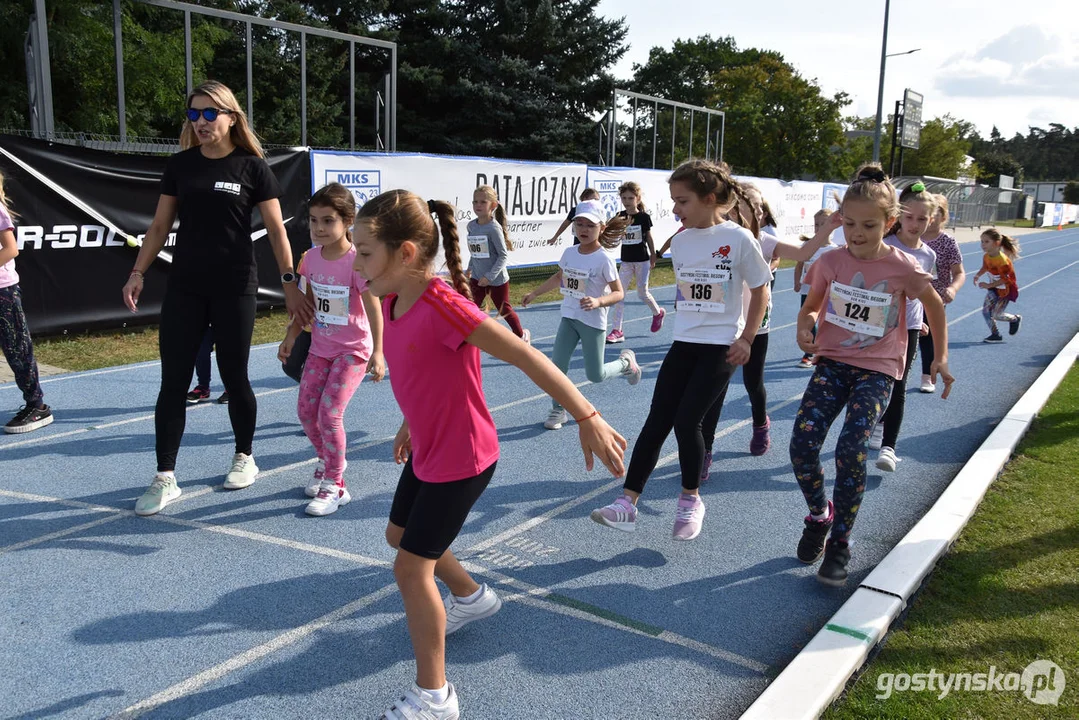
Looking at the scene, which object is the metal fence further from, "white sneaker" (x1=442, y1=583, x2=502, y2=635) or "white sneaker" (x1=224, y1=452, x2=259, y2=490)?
"white sneaker" (x1=442, y1=583, x2=502, y2=635)

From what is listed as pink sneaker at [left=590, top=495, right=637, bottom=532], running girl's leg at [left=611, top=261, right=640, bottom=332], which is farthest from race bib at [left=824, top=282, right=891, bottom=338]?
running girl's leg at [left=611, top=261, right=640, bottom=332]

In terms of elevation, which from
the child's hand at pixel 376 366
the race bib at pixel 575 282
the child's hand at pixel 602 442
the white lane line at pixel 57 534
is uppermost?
the race bib at pixel 575 282

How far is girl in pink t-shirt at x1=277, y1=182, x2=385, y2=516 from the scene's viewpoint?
15.3 feet

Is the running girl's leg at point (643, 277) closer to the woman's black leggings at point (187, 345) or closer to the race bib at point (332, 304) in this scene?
the race bib at point (332, 304)

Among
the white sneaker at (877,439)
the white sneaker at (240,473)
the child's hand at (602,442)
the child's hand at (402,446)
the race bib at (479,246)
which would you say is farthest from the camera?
the race bib at (479,246)

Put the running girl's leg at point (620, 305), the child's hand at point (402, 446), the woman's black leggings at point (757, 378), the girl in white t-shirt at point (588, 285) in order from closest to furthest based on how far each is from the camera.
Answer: the child's hand at point (402, 446), the woman's black leggings at point (757, 378), the girl in white t-shirt at point (588, 285), the running girl's leg at point (620, 305)

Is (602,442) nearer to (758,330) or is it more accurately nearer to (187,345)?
(758,330)

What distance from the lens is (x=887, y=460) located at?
218 inches

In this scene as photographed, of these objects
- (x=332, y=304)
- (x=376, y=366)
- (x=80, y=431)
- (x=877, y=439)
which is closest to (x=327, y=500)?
(x=376, y=366)

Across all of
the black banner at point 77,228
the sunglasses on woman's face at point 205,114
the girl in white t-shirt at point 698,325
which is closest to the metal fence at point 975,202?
the black banner at point 77,228

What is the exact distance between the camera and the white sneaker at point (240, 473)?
498 cm

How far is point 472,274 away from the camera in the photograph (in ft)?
29.6

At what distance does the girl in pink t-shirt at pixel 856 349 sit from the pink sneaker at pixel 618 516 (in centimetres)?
84

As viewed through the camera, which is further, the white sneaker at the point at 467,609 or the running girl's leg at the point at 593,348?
the running girl's leg at the point at 593,348
